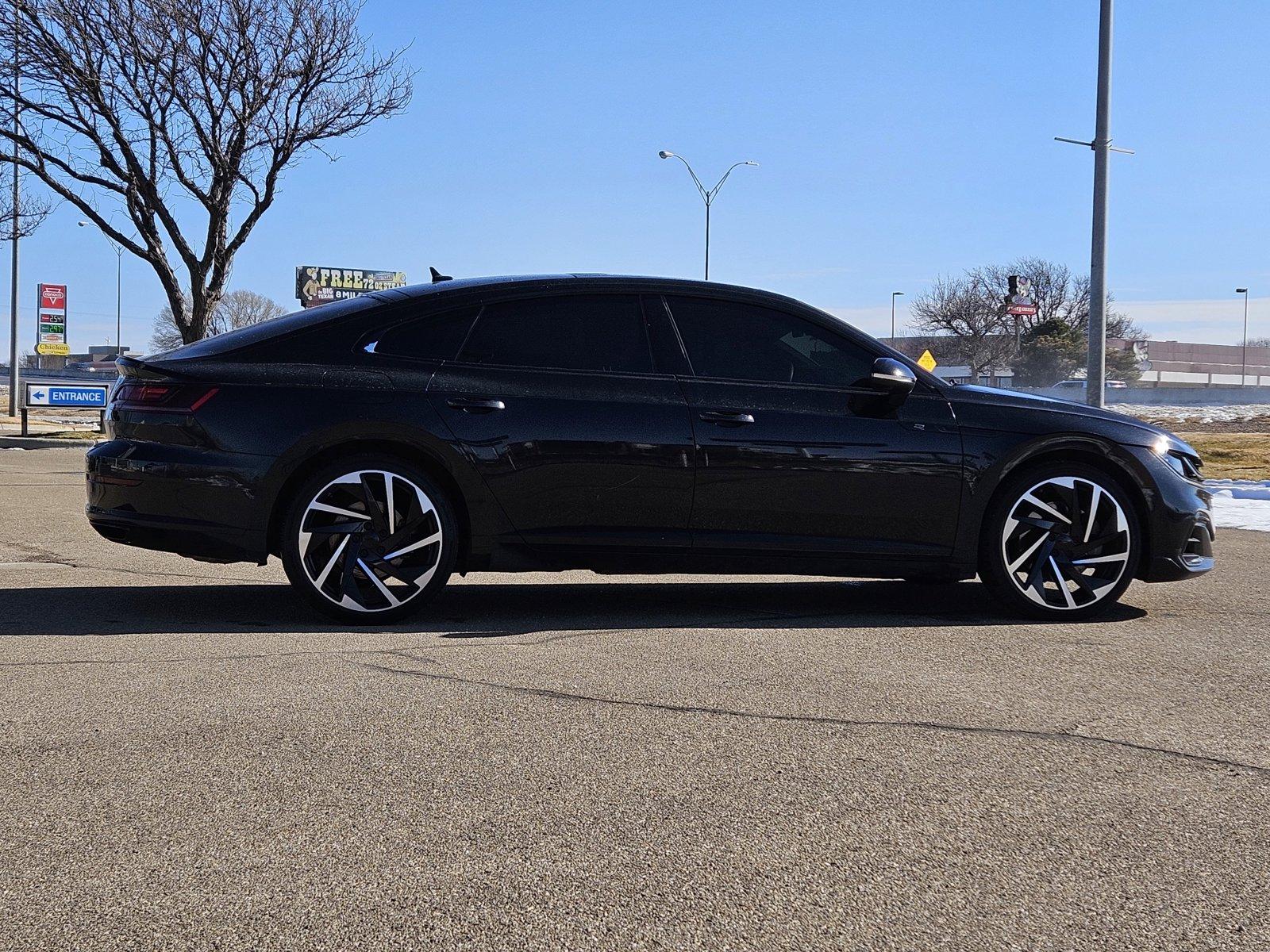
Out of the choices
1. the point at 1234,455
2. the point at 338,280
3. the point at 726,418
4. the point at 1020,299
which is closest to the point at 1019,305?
the point at 1020,299

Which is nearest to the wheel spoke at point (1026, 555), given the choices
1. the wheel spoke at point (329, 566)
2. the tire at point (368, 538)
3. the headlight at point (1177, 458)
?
the headlight at point (1177, 458)

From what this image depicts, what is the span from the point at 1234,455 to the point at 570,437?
67.2ft

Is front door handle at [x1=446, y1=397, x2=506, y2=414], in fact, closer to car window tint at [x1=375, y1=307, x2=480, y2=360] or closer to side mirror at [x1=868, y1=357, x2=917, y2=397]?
car window tint at [x1=375, y1=307, x2=480, y2=360]

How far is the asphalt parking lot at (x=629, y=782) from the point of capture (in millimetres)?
2551

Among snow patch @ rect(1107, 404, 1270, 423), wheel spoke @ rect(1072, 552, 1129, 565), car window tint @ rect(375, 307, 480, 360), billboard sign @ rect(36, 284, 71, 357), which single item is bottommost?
wheel spoke @ rect(1072, 552, 1129, 565)

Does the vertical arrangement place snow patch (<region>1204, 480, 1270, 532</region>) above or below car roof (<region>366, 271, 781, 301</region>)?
below

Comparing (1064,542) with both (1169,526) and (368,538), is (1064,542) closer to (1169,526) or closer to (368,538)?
(1169,526)

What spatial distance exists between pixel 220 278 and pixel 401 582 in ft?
81.9

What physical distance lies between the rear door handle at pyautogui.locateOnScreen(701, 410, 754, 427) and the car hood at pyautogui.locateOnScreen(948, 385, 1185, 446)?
1.01 metres

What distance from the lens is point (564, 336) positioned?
19.8 feet

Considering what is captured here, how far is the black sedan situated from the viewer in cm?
566

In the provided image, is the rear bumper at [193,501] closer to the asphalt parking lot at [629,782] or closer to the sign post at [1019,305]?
the asphalt parking lot at [629,782]

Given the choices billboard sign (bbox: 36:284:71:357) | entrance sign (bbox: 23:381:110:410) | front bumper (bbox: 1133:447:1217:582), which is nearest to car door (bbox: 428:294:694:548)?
front bumper (bbox: 1133:447:1217:582)

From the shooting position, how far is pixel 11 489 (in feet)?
45.6
